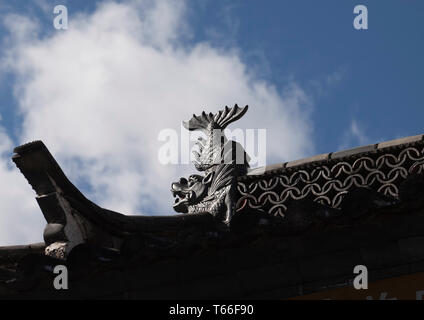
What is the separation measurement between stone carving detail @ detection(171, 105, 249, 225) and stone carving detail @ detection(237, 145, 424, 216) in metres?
0.25

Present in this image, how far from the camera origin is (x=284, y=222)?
34.2ft

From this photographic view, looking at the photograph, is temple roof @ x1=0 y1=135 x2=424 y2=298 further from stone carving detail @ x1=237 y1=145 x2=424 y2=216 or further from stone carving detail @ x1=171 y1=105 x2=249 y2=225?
stone carving detail @ x1=171 y1=105 x2=249 y2=225

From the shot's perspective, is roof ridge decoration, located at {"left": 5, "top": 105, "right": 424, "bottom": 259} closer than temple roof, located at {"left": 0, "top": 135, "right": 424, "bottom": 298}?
No

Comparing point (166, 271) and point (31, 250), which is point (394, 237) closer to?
point (166, 271)

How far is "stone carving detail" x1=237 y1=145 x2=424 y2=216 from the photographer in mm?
11344

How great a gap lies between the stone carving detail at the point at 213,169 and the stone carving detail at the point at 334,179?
0.25 m

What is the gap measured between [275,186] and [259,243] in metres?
1.66

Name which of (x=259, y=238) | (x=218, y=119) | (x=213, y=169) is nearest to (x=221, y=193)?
(x=213, y=169)

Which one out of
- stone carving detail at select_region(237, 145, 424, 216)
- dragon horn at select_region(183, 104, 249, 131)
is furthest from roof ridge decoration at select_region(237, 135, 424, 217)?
dragon horn at select_region(183, 104, 249, 131)

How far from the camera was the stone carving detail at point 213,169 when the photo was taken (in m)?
12.5

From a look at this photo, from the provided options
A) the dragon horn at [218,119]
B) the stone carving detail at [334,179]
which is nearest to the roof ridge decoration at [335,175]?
the stone carving detail at [334,179]
